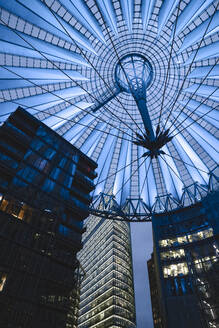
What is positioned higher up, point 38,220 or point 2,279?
point 38,220

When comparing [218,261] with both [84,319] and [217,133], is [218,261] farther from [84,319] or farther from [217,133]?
[84,319]

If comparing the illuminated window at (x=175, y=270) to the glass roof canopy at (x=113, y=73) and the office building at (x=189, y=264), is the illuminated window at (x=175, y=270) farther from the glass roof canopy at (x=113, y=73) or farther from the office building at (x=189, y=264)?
the glass roof canopy at (x=113, y=73)

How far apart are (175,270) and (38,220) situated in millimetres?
21578

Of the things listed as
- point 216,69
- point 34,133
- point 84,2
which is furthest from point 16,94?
point 216,69

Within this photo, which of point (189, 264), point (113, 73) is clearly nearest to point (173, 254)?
point (189, 264)

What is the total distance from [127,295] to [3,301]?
55.4 meters

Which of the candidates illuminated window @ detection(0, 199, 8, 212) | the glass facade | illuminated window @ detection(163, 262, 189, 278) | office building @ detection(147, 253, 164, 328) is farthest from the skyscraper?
office building @ detection(147, 253, 164, 328)

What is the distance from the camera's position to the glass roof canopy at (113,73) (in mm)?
19891

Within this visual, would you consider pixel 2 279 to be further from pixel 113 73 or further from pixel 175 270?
pixel 113 73

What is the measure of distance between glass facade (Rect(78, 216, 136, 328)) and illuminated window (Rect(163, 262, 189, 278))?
34.5 meters

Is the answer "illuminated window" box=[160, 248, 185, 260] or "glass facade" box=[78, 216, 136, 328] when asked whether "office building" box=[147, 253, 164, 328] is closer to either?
"glass facade" box=[78, 216, 136, 328]

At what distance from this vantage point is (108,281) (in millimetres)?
65375

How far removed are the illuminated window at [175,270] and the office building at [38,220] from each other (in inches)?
578

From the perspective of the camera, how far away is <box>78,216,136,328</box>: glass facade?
59969mm
